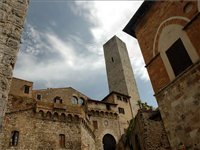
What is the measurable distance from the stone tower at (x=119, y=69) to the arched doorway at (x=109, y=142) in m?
11.2

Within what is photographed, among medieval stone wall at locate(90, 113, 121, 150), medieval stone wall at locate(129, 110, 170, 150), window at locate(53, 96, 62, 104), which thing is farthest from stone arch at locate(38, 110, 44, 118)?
window at locate(53, 96, 62, 104)

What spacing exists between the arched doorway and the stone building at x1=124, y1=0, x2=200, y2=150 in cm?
2165

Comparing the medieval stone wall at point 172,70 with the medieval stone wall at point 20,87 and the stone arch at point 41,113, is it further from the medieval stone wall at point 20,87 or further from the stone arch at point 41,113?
the medieval stone wall at point 20,87

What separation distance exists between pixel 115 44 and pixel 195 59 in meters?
41.0

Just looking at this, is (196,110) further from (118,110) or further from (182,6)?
(118,110)

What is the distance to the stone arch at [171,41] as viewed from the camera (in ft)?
22.1

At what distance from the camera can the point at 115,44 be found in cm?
4688

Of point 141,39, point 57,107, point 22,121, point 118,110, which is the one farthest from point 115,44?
point 141,39

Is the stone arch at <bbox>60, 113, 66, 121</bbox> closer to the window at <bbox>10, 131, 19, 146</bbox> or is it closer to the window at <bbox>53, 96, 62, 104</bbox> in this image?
the window at <bbox>10, 131, 19, 146</bbox>

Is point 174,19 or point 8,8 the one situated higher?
point 174,19

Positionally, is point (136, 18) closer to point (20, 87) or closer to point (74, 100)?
point (20, 87)

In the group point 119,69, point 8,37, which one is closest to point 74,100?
point 119,69

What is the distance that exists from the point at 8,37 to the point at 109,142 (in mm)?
27303

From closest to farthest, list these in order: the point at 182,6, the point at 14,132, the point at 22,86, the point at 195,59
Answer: the point at 195,59
the point at 182,6
the point at 14,132
the point at 22,86
